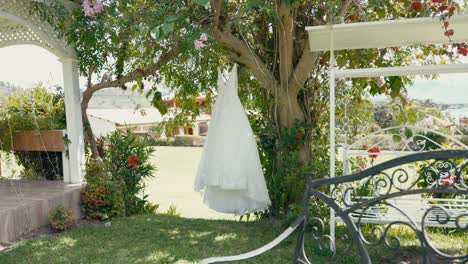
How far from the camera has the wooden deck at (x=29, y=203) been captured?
434 cm

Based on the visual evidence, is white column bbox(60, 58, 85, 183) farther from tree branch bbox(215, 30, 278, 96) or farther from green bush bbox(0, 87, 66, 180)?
tree branch bbox(215, 30, 278, 96)

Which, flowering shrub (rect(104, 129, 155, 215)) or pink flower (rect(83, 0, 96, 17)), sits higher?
pink flower (rect(83, 0, 96, 17))

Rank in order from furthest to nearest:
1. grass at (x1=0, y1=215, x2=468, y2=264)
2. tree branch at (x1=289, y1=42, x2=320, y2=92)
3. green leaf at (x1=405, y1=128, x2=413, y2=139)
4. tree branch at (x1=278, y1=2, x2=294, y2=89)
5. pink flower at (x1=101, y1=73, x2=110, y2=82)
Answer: pink flower at (x1=101, y1=73, x2=110, y2=82) → tree branch at (x1=289, y1=42, x2=320, y2=92) → tree branch at (x1=278, y1=2, x2=294, y2=89) → green leaf at (x1=405, y1=128, x2=413, y2=139) → grass at (x1=0, y1=215, x2=468, y2=264)

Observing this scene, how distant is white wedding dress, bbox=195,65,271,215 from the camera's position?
4621 millimetres

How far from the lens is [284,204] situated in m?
5.12

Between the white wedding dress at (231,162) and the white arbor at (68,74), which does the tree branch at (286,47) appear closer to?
the white wedding dress at (231,162)

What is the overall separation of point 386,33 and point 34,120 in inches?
183

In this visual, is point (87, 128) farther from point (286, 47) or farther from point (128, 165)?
point (286, 47)

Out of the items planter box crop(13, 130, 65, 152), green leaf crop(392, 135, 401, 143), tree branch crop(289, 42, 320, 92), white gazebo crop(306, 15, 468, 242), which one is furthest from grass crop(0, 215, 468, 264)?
tree branch crop(289, 42, 320, 92)

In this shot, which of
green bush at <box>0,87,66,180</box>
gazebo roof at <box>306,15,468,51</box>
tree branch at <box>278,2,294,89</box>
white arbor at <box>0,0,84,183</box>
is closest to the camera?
gazebo roof at <box>306,15,468,51</box>

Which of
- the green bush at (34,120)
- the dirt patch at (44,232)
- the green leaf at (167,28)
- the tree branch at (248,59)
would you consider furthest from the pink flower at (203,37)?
the green bush at (34,120)

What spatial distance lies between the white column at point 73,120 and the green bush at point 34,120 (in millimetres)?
411

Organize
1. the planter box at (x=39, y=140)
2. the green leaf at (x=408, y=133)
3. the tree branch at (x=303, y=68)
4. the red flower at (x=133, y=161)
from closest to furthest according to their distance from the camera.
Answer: the green leaf at (x=408, y=133) < the tree branch at (x=303, y=68) < the red flower at (x=133, y=161) < the planter box at (x=39, y=140)

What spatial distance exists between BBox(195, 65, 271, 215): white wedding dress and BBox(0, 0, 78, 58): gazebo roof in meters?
2.11
